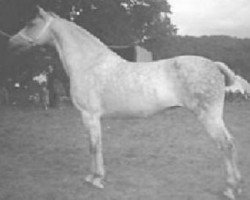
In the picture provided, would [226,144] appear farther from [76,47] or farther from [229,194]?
[76,47]

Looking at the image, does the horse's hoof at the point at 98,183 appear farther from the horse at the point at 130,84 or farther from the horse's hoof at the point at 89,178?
the horse's hoof at the point at 89,178

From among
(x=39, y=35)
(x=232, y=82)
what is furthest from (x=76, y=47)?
(x=232, y=82)

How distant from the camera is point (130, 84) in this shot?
19.9 ft

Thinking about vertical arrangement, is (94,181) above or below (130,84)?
below

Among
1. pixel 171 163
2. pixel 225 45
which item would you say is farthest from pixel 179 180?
pixel 225 45

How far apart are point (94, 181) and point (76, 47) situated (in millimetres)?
2280

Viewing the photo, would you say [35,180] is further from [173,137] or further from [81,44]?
[173,137]

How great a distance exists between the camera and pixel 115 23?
2192cm

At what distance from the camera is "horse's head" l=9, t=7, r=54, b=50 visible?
6855mm

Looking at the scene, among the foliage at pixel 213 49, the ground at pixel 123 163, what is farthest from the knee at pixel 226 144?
the foliage at pixel 213 49

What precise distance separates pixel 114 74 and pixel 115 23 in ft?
53.1

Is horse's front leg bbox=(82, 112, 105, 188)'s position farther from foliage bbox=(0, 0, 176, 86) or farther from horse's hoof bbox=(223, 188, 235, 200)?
foliage bbox=(0, 0, 176, 86)

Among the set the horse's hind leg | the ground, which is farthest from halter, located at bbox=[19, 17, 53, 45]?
the horse's hind leg

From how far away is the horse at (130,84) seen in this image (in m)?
5.70
